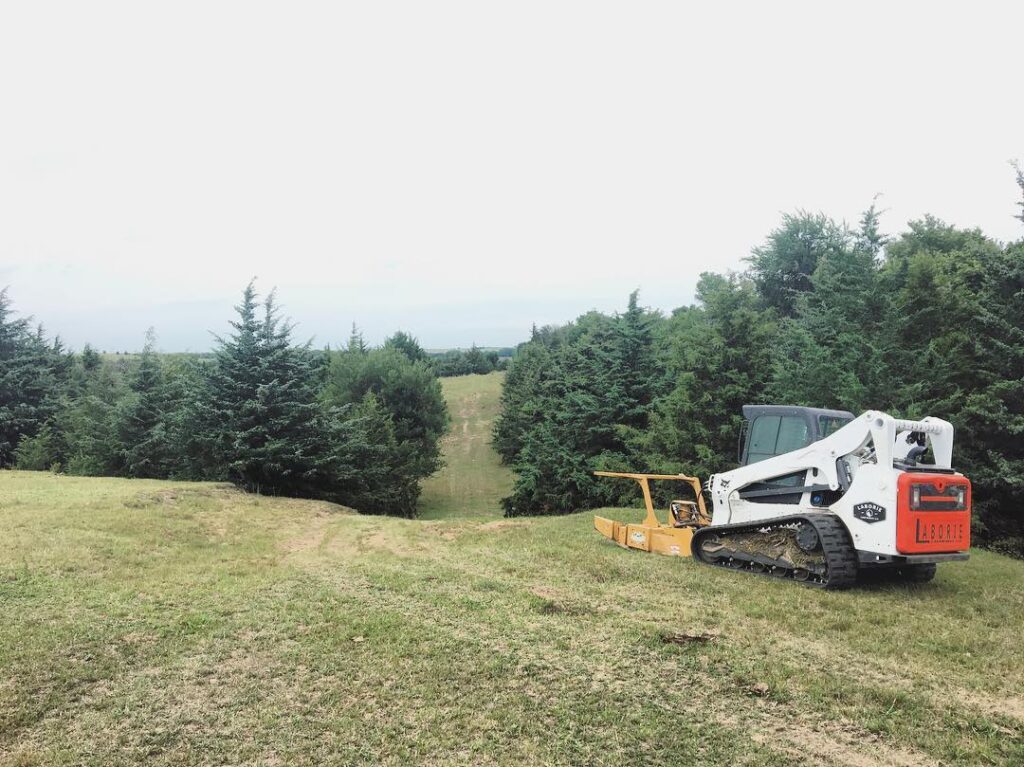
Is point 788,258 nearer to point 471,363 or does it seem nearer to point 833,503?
point 833,503

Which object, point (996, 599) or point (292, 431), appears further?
point (292, 431)

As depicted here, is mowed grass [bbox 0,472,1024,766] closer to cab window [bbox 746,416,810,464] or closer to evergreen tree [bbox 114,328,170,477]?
cab window [bbox 746,416,810,464]

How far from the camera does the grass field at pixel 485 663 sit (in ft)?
16.0

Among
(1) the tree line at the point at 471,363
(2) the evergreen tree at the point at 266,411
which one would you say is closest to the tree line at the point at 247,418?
(2) the evergreen tree at the point at 266,411

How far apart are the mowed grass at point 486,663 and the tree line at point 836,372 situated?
22.0 feet

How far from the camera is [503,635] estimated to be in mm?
7004

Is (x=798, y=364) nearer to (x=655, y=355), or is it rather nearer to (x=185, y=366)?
(x=655, y=355)

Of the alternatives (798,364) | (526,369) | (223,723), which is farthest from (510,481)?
(223,723)

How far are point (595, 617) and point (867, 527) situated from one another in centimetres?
397

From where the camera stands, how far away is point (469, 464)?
157 feet

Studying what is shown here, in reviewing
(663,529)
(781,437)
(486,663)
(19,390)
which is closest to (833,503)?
(781,437)

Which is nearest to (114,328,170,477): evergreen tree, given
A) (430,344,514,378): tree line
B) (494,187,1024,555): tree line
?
(494,187,1024,555): tree line

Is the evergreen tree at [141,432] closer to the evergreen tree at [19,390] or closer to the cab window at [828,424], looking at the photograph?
the evergreen tree at [19,390]

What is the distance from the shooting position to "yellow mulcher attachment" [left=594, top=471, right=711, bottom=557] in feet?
37.8
